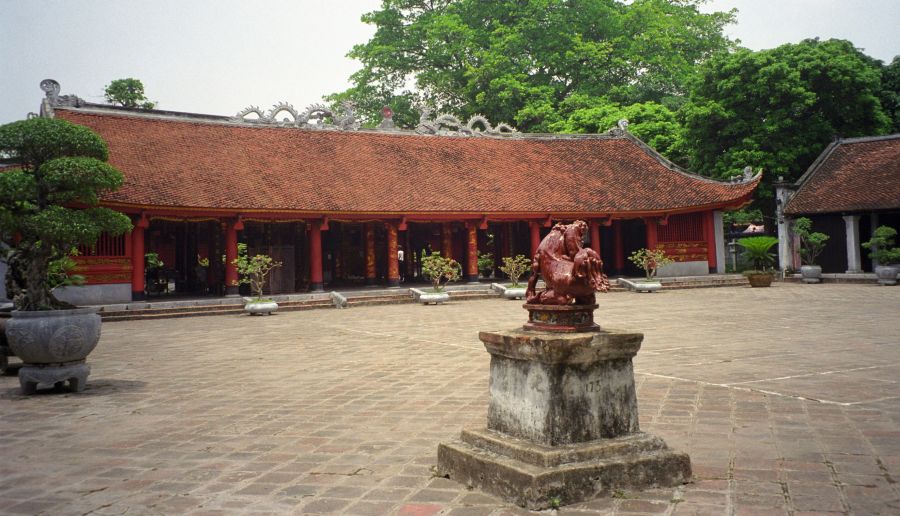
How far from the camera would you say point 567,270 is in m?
3.75

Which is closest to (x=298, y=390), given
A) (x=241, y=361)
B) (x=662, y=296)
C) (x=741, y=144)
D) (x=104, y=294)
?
(x=241, y=361)

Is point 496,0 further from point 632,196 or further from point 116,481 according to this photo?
point 116,481

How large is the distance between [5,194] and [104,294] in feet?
37.3

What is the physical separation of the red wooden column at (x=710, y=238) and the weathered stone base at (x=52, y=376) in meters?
22.9

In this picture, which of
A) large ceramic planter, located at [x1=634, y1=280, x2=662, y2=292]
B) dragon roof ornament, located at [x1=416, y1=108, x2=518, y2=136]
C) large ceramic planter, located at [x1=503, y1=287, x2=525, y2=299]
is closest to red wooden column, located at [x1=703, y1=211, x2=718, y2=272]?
large ceramic planter, located at [x1=634, y1=280, x2=662, y2=292]

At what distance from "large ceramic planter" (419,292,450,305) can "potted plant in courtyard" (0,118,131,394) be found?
11.6m

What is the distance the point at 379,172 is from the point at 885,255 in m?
16.7

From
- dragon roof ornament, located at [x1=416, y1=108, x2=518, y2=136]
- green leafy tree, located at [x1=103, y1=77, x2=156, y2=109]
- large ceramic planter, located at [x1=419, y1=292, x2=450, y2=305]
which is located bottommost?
large ceramic planter, located at [x1=419, y1=292, x2=450, y2=305]

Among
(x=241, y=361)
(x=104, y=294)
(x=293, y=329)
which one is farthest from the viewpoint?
(x=104, y=294)

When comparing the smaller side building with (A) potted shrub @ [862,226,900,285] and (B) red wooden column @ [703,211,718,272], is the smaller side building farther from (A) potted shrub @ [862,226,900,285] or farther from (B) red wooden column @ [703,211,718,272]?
(B) red wooden column @ [703,211,718,272]

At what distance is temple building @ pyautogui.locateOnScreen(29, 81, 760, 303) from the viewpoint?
64.5 ft

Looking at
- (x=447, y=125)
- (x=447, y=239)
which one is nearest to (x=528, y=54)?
(x=447, y=125)

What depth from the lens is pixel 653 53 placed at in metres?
37.9

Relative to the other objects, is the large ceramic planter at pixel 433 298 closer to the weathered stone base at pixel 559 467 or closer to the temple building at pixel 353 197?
the temple building at pixel 353 197
